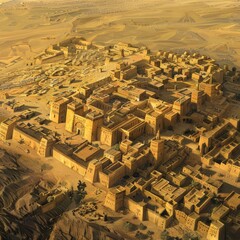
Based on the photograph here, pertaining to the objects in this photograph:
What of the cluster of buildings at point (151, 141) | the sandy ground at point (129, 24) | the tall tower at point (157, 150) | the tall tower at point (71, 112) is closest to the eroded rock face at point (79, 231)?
the cluster of buildings at point (151, 141)

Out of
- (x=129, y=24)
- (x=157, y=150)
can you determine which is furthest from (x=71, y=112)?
(x=129, y=24)

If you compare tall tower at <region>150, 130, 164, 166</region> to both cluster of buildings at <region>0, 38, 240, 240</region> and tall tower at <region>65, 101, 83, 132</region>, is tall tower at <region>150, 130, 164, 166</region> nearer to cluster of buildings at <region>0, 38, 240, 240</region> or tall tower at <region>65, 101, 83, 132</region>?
cluster of buildings at <region>0, 38, 240, 240</region>

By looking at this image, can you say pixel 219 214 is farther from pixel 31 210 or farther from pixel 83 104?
pixel 83 104

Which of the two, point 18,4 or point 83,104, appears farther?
point 18,4

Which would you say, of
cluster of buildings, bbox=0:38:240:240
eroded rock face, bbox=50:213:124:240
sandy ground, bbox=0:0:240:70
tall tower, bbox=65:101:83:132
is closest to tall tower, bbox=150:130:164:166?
cluster of buildings, bbox=0:38:240:240

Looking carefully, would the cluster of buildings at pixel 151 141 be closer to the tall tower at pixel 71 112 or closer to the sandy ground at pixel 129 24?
the tall tower at pixel 71 112

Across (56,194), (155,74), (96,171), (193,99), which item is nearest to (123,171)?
(96,171)

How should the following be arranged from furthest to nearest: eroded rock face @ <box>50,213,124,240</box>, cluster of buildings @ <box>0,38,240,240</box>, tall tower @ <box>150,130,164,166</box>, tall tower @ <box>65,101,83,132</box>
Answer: tall tower @ <box>65,101,83,132</box> → tall tower @ <box>150,130,164,166</box> → cluster of buildings @ <box>0,38,240,240</box> → eroded rock face @ <box>50,213,124,240</box>
